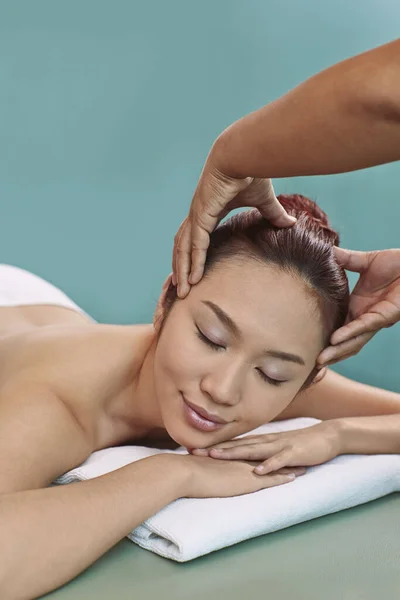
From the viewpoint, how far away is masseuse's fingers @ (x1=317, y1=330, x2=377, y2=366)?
1.61 metres

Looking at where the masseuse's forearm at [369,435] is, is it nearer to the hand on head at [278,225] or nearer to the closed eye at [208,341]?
the hand on head at [278,225]

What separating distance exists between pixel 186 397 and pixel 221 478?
6.5 inches

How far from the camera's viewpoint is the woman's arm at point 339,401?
207 centimetres

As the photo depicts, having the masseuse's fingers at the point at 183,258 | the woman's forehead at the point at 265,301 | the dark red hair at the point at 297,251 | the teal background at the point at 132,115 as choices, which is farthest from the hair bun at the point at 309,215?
the teal background at the point at 132,115

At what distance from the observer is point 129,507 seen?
1.31 metres

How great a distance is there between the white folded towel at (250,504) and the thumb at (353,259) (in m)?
0.42

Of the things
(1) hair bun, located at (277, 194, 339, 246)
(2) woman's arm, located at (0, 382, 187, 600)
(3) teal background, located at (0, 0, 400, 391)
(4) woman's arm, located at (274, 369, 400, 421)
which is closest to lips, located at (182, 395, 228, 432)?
(2) woman's arm, located at (0, 382, 187, 600)

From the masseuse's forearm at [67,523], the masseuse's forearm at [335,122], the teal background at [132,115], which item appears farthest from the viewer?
the teal background at [132,115]

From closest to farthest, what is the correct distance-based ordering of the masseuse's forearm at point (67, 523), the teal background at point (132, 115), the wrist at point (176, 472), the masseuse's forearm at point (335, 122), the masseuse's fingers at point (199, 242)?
1. the masseuse's forearm at point (335, 122)
2. the masseuse's forearm at point (67, 523)
3. the wrist at point (176, 472)
4. the masseuse's fingers at point (199, 242)
5. the teal background at point (132, 115)

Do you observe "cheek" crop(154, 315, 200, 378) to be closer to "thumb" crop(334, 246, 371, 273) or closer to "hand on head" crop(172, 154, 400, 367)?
"hand on head" crop(172, 154, 400, 367)

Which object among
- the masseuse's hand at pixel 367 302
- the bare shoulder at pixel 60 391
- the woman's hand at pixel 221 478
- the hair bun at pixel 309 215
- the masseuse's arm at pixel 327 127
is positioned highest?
the masseuse's arm at pixel 327 127

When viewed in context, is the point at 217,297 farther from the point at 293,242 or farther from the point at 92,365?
the point at 92,365

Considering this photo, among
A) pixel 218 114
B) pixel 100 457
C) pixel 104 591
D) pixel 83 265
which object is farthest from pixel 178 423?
pixel 218 114

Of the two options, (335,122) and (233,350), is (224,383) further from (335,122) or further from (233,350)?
(335,122)
